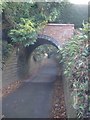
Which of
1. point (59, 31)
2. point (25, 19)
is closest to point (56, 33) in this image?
point (59, 31)

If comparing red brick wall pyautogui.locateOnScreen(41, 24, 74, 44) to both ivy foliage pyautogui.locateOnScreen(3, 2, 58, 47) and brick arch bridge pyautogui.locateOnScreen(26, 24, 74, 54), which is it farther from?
ivy foliage pyautogui.locateOnScreen(3, 2, 58, 47)

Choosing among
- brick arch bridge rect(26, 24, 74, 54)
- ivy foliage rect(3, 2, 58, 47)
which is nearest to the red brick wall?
brick arch bridge rect(26, 24, 74, 54)

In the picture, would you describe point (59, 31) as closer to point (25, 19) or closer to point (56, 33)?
point (56, 33)

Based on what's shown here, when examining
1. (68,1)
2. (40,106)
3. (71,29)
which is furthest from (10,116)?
(68,1)

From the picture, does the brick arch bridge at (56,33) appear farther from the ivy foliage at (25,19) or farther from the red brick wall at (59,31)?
the ivy foliage at (25,19)

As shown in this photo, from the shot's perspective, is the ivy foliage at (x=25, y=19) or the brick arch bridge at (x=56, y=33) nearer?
the ivy foliage at (x=25, y=19)

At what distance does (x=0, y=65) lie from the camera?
52.4 feet

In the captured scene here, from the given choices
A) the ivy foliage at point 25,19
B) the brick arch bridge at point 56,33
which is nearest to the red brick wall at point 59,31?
the brick arch bridge at point 56,33

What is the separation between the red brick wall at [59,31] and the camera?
18.7m

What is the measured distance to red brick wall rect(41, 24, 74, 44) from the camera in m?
18.7

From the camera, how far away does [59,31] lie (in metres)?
18.8

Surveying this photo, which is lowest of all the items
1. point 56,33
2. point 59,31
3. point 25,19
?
point 56,33

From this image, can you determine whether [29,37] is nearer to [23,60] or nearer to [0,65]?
[0,65]

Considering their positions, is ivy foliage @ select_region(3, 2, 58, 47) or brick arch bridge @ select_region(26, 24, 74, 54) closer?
ivy foliage @ select_region(3, 2, 58, 47)
